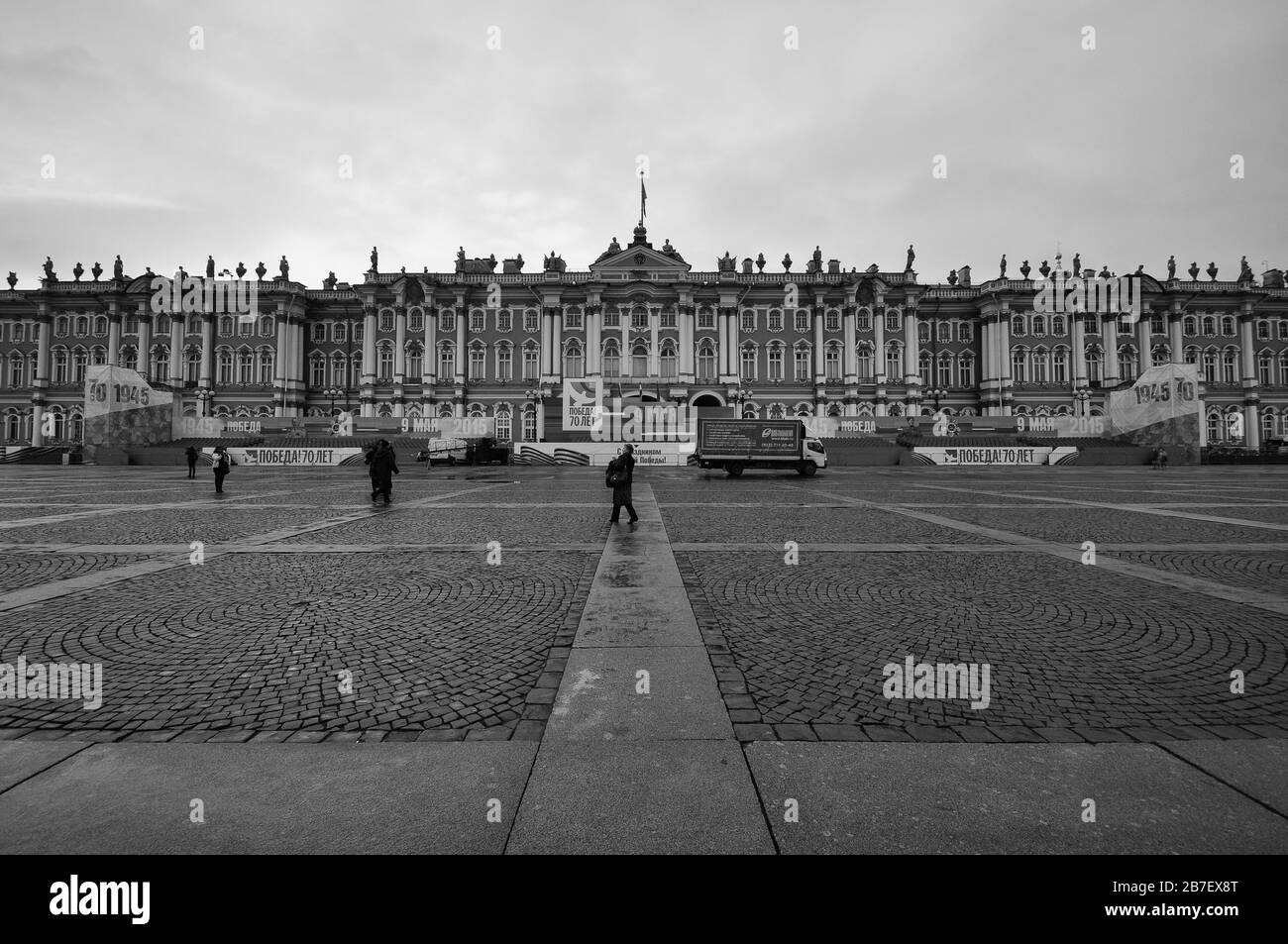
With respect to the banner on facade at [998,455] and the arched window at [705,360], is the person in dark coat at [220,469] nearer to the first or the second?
the banner on facade at [998,455]

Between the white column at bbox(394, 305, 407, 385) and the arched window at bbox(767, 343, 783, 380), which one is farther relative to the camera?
the arched window at bbox(767, 343, 783, 380)

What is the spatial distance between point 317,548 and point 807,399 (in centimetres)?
5194

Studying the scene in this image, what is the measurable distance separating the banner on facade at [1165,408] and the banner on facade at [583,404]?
36.6 m

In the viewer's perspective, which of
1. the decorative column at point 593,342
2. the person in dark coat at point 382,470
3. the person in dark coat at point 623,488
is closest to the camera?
the person in dark coat at point 623,488

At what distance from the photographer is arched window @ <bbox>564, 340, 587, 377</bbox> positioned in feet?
183

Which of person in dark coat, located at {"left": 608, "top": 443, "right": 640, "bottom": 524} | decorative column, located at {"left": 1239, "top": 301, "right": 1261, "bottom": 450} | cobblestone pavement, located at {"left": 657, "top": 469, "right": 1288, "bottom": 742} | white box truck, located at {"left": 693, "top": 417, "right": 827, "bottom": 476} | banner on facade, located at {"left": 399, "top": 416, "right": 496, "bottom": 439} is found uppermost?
decorative column, located at {"left": 1239, "top": 301, "right": 1261, "bottom": 450}

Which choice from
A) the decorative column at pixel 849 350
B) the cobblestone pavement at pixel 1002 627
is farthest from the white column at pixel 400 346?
the cobblestone pavement at pixel 1002 627

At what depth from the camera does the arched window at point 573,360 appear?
2194 inches

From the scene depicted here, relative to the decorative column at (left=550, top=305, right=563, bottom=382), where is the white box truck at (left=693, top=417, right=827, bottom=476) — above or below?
below

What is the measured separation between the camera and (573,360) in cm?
5581

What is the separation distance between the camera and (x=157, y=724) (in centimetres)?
298

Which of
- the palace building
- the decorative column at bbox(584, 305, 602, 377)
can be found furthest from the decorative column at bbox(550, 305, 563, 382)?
the decorative column at bbox(584, 305, 602, 377)

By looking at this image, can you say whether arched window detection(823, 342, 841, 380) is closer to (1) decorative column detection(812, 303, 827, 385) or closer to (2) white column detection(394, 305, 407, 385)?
(1) decorative column detection(812, 303, 827, 385)

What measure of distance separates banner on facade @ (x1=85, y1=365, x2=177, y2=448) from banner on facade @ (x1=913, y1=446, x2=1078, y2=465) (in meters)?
49.6
